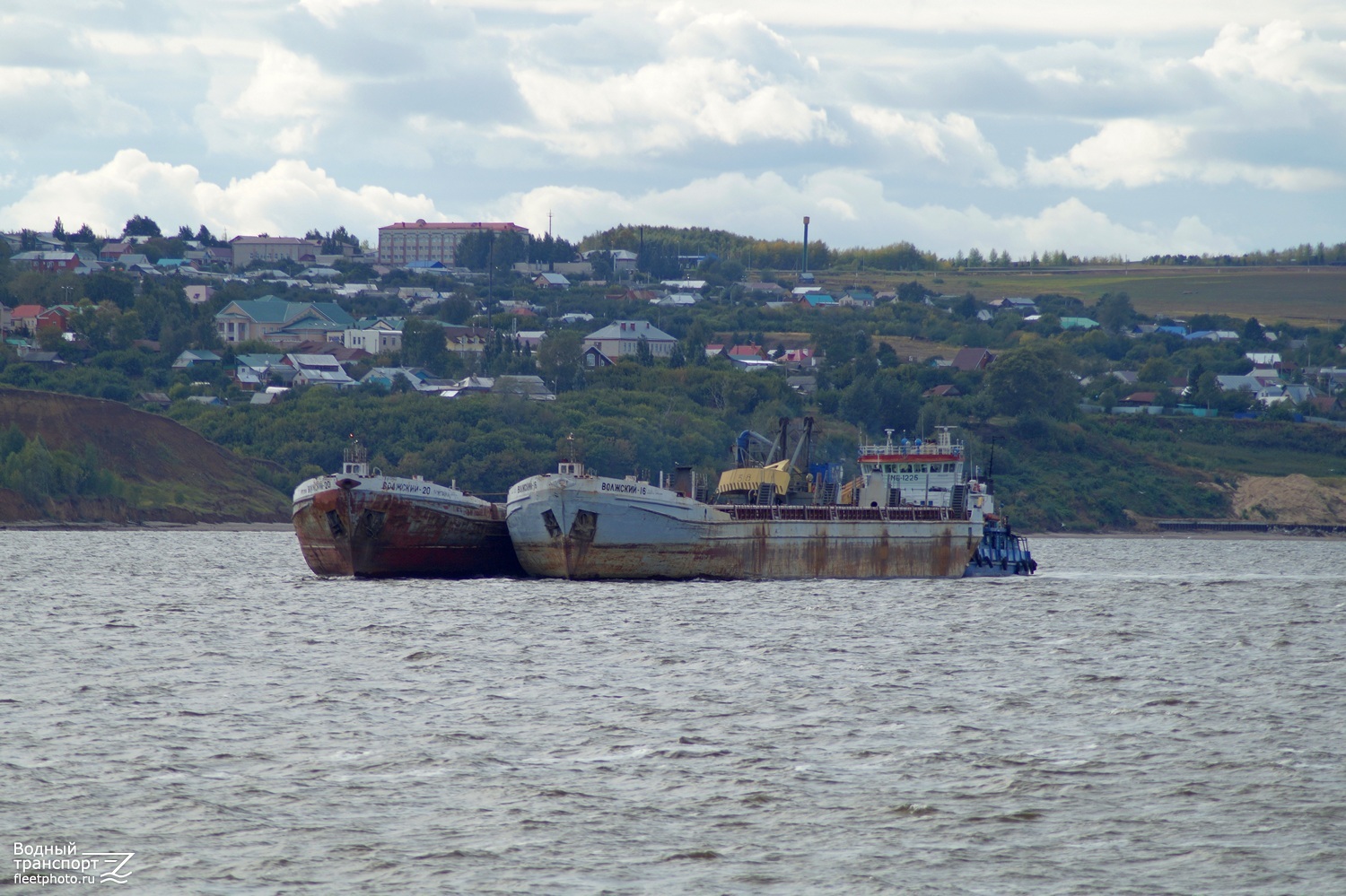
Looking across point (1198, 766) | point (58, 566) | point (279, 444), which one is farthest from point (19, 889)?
point (279, 444)

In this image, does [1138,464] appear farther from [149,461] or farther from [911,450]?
[149,461]

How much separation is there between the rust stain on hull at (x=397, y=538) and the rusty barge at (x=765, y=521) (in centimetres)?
257

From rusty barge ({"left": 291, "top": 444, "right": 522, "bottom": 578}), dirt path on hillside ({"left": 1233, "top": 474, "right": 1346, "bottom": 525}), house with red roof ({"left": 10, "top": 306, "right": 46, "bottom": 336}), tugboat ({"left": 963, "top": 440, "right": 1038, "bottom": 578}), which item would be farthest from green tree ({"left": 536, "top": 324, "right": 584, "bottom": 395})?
rusty barge ({"left": 291, "top": 444, "right": 522, "bottom": 578})

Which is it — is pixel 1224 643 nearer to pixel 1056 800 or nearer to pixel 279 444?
pixel 1056 800

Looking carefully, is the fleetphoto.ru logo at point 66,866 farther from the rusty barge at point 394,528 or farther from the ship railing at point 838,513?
the ship railing at point 838,513

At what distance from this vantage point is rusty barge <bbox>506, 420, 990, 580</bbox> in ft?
192

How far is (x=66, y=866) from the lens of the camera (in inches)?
785

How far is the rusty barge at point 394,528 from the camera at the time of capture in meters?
59.1

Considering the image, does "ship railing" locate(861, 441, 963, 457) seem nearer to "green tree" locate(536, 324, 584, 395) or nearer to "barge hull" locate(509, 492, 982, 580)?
"barge hull" locate(509, 492, 982, 580)

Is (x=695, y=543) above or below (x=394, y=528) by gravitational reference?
below

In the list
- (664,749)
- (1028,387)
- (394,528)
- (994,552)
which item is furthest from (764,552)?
(1028,387)

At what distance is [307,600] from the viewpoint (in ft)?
182

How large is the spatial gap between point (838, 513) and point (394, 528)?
18.4m

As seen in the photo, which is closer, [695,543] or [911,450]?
[695,543]
